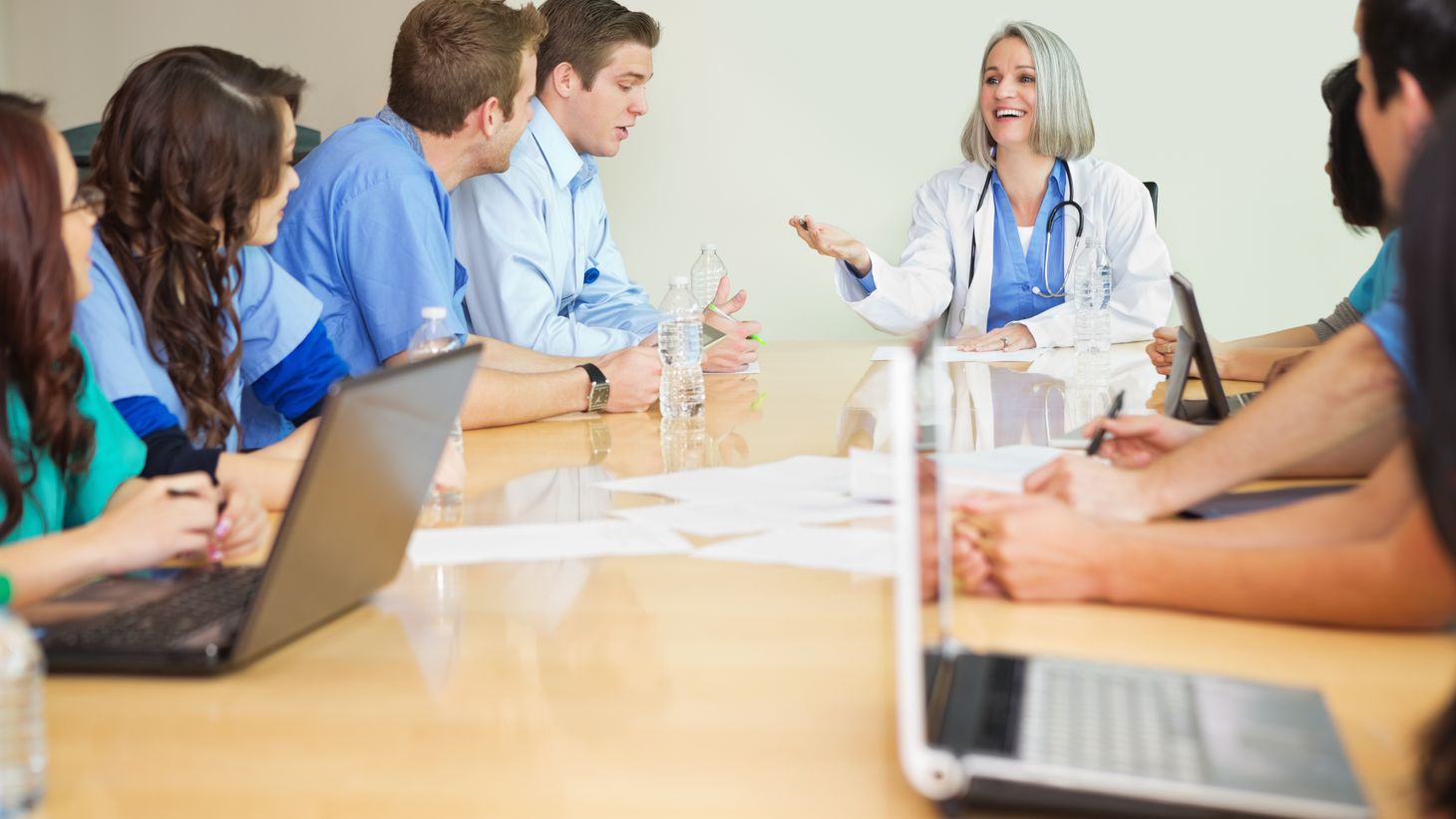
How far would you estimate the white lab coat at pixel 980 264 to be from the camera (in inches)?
133

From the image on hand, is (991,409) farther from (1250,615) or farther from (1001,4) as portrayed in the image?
(1001,4)

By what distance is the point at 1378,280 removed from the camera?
2236 millimetres

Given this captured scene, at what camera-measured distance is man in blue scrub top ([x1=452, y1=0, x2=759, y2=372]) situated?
302 centimetres

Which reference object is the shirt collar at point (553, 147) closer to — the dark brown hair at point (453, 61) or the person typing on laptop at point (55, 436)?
the dark brown hair at point (453, 61)

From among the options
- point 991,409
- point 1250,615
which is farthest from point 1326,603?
point 991,409

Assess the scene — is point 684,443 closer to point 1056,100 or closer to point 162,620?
point 162,620

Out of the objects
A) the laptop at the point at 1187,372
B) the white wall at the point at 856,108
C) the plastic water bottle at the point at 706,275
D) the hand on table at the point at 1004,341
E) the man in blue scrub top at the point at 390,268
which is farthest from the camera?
the white wall at the point at 856,108

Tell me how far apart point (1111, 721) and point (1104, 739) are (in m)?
0.03

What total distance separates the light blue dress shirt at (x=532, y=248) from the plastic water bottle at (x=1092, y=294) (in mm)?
1041

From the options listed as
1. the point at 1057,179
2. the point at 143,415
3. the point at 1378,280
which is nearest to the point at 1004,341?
the point at 1057,179

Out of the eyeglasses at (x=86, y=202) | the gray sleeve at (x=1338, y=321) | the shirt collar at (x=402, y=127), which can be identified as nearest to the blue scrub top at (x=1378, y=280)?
the gray sleeve at (x=1338, y=321)

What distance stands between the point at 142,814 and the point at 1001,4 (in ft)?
13.1

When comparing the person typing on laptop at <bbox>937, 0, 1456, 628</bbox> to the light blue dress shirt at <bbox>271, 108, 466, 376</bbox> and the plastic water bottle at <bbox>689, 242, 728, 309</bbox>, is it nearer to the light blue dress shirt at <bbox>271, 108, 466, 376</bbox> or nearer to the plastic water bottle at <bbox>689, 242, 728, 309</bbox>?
the light blue dress shirt at <bbox>271, 108, 466, 376</bbox>

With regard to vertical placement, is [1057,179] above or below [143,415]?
above
